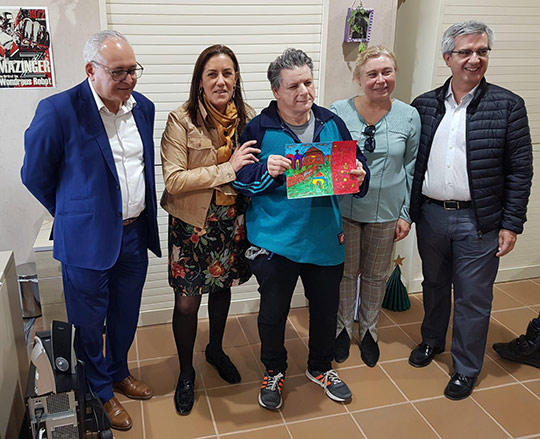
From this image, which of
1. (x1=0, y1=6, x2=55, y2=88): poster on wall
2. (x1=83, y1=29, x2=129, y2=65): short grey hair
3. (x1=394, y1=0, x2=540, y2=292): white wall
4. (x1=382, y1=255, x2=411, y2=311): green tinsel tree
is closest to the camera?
(x1=83, y1=29, x2=129, y2=65): short grey hair

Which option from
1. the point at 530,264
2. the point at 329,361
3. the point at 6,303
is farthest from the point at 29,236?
the point at 530,264

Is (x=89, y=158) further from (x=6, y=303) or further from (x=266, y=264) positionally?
(x=266, y=264)

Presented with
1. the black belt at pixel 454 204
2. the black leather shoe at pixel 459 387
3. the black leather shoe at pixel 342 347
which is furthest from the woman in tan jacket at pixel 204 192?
the black leather shoe at pixel 459 387

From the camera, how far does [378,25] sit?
329cm

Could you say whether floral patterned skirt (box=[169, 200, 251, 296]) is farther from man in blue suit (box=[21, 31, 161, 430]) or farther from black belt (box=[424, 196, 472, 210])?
black belt (box=[424, 196, 472, 210])

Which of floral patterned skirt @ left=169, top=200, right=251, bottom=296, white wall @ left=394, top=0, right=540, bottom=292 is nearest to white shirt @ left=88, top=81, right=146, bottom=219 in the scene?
floral patterned skirt @ left=169, top=200, right=251, bottom=296

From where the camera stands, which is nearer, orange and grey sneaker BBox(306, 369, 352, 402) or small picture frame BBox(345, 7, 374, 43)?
orange and grey sneaker BBox(306, 369, 352, 402)

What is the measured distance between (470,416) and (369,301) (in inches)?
30.1

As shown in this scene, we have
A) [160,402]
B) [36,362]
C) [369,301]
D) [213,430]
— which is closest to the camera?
[36,362]

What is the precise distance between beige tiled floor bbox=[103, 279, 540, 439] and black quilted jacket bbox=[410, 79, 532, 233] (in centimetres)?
91

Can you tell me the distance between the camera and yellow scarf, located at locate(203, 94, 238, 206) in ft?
7.61

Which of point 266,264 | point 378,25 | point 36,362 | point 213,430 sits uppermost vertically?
point 378,25

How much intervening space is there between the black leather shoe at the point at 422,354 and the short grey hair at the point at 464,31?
164cm

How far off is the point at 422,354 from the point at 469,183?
3.51 ft
